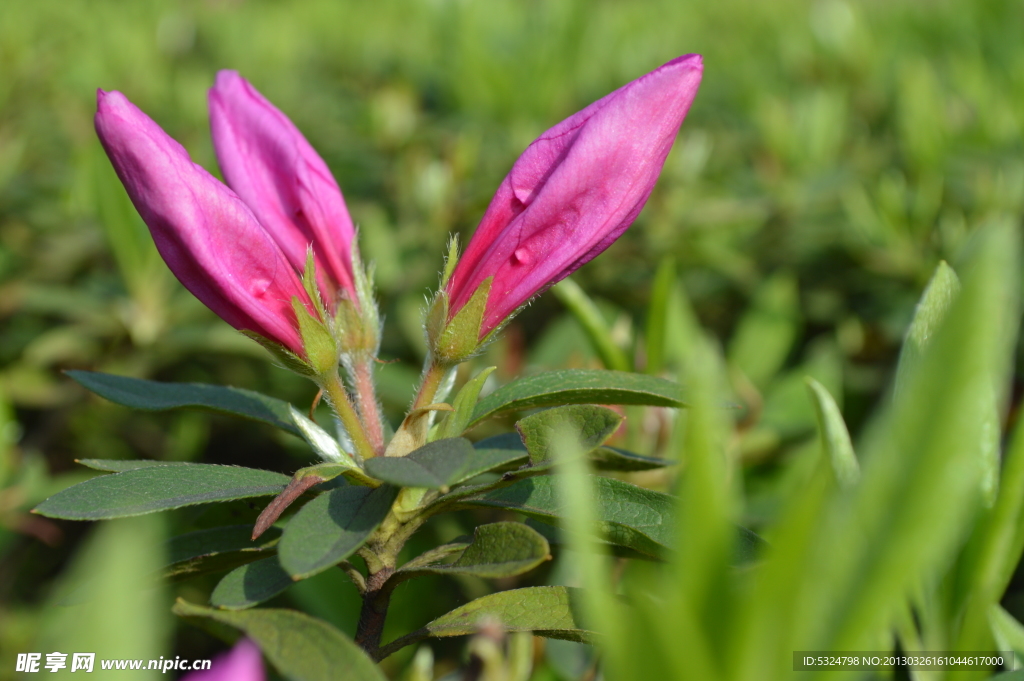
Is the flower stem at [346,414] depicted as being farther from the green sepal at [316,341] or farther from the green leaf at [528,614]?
the green leaf at [528,614]

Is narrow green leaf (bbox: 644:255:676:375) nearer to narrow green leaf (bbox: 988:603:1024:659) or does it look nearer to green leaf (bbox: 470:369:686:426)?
green leaf (bbox: 470:369:686:426)

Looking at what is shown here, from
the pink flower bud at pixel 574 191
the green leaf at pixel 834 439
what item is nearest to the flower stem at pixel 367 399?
the pink flower bud at pixel 574 191

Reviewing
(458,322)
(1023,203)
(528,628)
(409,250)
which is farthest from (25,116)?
(1023,203)

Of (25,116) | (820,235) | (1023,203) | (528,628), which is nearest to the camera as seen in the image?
(528,628)

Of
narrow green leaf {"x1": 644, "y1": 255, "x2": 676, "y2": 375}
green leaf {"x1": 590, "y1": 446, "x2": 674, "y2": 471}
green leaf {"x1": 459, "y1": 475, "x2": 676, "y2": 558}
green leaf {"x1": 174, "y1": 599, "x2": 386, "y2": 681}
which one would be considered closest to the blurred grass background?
narrow green leaf {"x1": 644, "y1": 255, "x2": 676, "y2": 375}

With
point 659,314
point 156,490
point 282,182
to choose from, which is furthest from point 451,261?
point 659,314

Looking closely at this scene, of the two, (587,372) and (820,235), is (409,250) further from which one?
→ (587,372)
